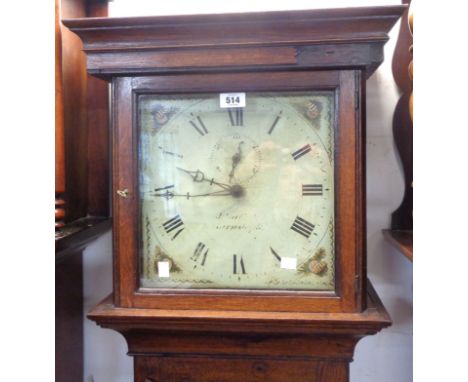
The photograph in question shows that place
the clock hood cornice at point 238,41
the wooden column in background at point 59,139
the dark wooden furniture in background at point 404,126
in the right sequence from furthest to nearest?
the dark wooden furniture in background at point 404,126 → the wooden column in background at point 59,139 → the clock hood cornice at point 238,41

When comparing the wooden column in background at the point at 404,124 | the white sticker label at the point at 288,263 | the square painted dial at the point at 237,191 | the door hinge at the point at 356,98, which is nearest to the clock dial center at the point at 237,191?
the square painted dial at the point at 237,191

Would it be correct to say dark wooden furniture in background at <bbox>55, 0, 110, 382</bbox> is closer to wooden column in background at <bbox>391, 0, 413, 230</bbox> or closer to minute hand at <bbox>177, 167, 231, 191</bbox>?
minute hand at <bbox>177, 167, 231, 191</bbox>

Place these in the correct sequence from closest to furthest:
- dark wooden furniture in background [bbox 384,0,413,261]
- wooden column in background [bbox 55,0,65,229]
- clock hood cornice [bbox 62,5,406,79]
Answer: clock hood cornice [bbox 62,5,406,79] → wooden column in background [bbox 55,0,65,229] → dark wooden furniture in background [bbox 384,0,413,261]

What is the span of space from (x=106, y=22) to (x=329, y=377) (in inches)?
31.8

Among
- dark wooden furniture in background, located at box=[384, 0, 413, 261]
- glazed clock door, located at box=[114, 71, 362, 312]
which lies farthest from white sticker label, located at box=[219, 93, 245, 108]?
dark wooden furniture in background, located at box=[384, 0, 413, 261]

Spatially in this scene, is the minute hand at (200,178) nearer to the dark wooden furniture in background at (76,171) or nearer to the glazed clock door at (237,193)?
the glazed clock door at (237,193)

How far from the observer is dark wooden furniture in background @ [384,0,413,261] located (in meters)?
1.09

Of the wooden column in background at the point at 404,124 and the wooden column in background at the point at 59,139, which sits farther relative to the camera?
the wooden column in background at the point at 404,124

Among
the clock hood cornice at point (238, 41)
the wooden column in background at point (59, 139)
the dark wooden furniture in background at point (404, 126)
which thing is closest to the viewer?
the clock hood cornice at point (238, 41)

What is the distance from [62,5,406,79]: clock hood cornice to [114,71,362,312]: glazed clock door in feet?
0.10

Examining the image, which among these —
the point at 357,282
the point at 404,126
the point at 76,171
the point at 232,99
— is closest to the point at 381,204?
the point at 404,126

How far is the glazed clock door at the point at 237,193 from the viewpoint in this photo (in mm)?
798

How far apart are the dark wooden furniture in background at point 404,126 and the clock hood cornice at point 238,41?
34cm

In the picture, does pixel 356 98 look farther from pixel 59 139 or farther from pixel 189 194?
pixel 59 139
